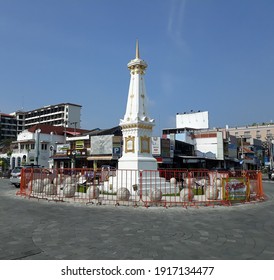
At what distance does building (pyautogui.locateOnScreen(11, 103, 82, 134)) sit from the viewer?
93.5m

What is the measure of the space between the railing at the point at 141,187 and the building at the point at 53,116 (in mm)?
73809

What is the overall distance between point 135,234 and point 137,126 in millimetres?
11266

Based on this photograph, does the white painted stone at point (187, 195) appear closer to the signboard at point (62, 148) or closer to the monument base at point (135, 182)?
the monument base at point (135, 182)

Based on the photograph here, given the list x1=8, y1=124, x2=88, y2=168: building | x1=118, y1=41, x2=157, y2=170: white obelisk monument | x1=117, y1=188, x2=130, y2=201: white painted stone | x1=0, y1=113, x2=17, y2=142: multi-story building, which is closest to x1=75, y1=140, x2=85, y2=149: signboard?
x1=8, y1=124, x2=88, y2=168: building

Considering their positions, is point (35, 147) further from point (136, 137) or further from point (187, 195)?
A: point (187, 195)

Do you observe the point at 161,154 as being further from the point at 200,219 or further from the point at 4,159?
the point at 4,159

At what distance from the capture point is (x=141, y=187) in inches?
513

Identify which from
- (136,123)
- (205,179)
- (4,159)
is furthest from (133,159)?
(4,159)

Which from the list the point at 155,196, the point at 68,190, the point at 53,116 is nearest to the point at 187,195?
the point at 155,196

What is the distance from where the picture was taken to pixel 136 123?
58.9ft

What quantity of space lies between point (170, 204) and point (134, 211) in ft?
7.54

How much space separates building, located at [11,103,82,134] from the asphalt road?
81.1m

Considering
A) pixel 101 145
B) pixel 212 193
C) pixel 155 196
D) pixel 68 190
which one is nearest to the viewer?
pixel 155 196

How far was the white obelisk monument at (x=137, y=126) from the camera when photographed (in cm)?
1789
